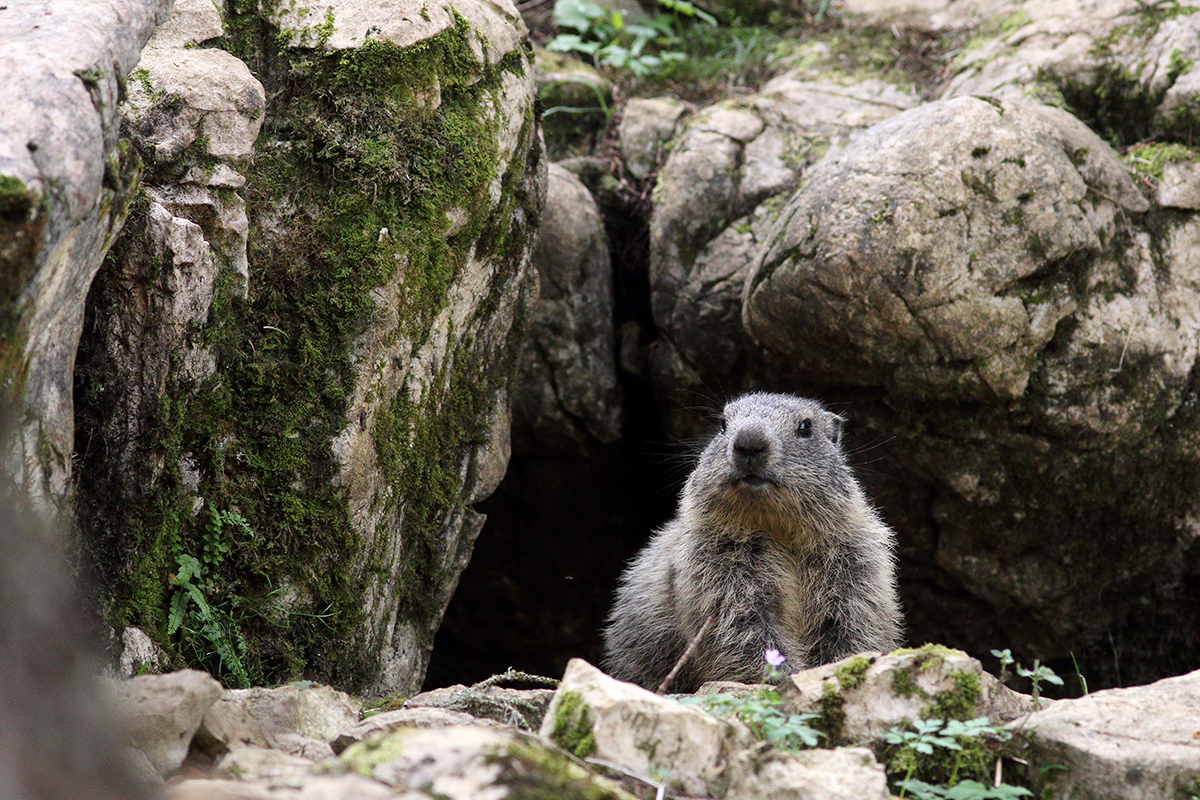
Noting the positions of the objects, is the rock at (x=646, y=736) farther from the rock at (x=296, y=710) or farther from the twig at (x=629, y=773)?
the rock at (x=296, y=710)

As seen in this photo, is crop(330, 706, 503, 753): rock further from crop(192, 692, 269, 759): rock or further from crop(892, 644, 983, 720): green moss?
crop(892, 644, 983, 720): green moss

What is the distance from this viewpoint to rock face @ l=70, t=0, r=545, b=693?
13.3 feet

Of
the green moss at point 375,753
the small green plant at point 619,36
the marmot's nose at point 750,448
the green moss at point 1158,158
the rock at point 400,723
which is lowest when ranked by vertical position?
the rock at point 400,723

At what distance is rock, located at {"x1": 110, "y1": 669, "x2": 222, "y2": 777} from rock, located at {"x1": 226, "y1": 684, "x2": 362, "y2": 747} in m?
0.56

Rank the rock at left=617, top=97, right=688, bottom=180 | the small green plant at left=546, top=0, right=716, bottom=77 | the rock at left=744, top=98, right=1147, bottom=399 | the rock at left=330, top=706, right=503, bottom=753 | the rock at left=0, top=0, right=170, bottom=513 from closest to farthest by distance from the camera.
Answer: the rock at left=0, top=0, right=170, bottom=513 → the rock at left=330, top=706, right=503, bottom=753 → the rock at left=744, top=98, right=1147, bottom=399 → the rock at left=617, top=97, right=688, bottom=180 → the small green plant at left=546, top=0, right=716, bottom=77

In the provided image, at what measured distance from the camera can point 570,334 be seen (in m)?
8.25

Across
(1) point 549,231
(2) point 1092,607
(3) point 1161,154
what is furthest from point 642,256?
(2) point 1092,607

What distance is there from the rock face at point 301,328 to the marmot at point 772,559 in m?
1.59

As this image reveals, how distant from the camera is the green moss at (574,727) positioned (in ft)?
10.1

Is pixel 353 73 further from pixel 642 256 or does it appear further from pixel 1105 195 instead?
pixel 1105 195

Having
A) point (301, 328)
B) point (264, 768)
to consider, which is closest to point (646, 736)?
point (264, 768)

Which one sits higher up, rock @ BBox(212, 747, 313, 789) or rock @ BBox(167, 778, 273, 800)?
rock @ BBox(167, 778, 273, 800)

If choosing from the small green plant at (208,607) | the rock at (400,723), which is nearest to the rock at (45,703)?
the rock at (400,723)

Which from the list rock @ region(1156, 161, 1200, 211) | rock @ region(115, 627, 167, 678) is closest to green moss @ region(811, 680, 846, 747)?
rock @ region(115, 627, 167, 678)
